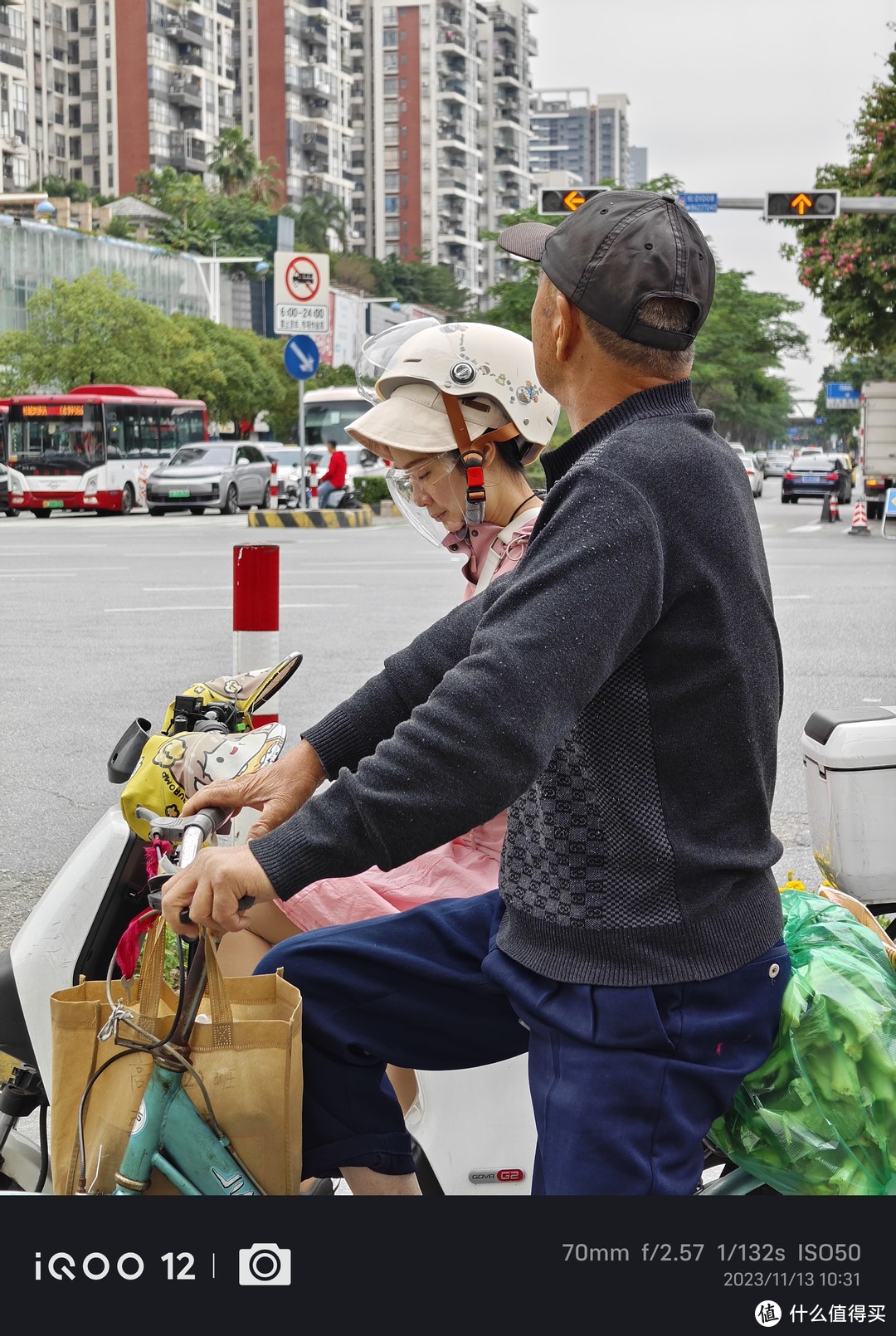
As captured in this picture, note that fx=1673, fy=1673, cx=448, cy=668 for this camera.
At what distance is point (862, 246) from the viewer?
28250 mm

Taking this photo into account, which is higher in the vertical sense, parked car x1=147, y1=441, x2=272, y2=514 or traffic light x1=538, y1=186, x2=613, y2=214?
traffic light x1=538, y1=186, x2=613, y2=214

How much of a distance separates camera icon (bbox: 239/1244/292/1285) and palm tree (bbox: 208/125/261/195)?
101410mm

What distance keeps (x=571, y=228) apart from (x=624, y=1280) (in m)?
1.20

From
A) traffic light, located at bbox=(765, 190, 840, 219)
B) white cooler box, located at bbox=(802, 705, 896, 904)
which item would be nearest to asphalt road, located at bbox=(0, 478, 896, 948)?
white cooler box, located at bbox=(802, 705, 896, 904)

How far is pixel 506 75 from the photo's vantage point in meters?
152

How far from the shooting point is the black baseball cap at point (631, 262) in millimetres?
1888

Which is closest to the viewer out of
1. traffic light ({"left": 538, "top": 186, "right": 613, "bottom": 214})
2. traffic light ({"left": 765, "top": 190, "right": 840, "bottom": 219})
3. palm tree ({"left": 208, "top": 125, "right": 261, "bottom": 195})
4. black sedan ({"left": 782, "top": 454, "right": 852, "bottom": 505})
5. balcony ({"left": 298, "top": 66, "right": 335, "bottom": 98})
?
traffic light ({"left": 538, "top": 186, "right": 613, "bottom": 214})

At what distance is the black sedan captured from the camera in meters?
39.8

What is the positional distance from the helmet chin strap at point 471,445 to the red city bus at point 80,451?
31.2m

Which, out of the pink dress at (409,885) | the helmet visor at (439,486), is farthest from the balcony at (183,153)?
the pink dress at (409,885)

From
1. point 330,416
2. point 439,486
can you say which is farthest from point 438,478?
point 330,416

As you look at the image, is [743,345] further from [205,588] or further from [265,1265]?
[265,1265]

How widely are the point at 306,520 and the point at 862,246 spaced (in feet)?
34.6

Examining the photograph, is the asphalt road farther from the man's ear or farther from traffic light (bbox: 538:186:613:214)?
traffic light (bbox: 538:186:613:214)
